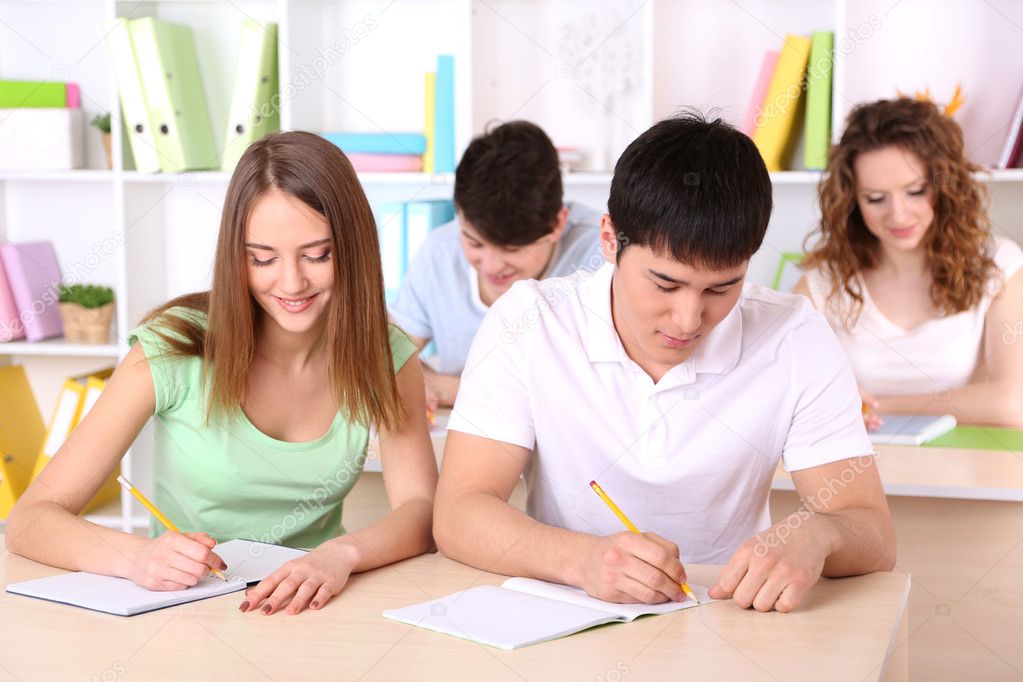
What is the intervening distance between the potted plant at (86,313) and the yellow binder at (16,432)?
0.31 metres

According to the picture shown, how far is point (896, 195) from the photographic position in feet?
9.03

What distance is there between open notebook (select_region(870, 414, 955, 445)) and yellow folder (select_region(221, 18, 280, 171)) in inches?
76.1

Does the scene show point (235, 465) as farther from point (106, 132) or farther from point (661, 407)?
point (106, 132)

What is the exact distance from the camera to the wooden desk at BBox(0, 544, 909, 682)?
112cm

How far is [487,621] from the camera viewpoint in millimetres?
1246

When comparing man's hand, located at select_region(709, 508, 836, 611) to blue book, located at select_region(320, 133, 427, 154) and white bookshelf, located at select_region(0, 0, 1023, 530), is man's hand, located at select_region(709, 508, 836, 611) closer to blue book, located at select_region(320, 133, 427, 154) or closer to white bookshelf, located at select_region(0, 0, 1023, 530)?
white bookshelf, located at select_region(0, 0, 1023, 530)

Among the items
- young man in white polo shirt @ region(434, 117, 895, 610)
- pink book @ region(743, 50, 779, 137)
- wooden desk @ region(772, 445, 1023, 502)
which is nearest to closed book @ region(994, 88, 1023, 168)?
pink book @ region(743, 50, 779, 137)

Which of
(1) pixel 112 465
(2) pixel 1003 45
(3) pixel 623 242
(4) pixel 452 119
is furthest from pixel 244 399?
(2) pixel 1003 45

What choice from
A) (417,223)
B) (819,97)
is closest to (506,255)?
(417,223)

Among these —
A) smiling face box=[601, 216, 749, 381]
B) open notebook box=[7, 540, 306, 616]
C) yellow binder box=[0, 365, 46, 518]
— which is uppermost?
smiling face box=[601, 216, 749, 381]

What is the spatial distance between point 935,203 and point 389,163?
4.98 ft

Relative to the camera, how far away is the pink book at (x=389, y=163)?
3.34 m

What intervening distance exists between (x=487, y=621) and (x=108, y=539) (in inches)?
20.8

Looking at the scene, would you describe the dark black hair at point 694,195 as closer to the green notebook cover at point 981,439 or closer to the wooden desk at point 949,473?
the wooden desk at point 949,473
